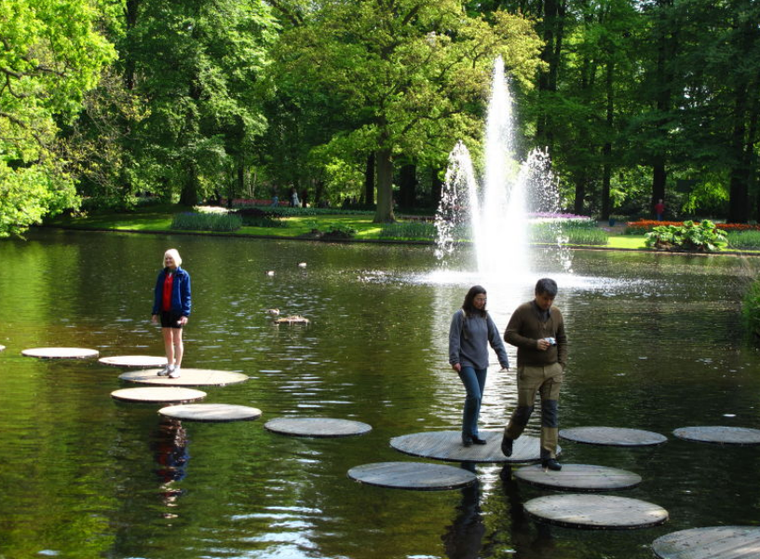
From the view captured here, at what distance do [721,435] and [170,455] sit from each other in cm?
571

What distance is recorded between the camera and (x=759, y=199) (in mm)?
65250

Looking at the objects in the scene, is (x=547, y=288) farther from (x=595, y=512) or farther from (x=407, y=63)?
(x=407, y=63)

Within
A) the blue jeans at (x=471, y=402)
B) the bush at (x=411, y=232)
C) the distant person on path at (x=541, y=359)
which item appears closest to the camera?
the distant person on path at (x=541, y=359)

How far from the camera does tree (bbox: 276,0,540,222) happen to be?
170 feet

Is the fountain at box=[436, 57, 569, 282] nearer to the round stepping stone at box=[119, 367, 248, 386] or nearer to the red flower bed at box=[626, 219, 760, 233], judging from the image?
the red flower bed at box=[626, 219, 760, 233]

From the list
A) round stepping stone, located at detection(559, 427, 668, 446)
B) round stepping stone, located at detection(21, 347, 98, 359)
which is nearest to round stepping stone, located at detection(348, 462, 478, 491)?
round stepping stone, located at detection(559, 427, 668, 446)

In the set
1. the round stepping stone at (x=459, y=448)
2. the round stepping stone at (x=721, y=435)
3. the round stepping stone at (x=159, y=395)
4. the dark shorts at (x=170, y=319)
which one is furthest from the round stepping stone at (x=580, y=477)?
the dark shorts at (x=170, y=319)

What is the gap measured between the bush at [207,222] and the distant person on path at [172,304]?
41317 mm

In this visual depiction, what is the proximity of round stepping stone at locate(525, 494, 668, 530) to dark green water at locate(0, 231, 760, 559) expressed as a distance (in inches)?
5.2

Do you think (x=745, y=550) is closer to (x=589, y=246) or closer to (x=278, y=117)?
(x=589, y=246)

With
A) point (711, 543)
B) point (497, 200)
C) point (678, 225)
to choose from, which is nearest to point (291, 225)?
point (497, 200)

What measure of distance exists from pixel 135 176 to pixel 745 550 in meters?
53.1

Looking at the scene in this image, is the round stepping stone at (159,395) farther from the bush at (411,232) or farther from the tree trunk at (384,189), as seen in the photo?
the tree trunk at (384,189)

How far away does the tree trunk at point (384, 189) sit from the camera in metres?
55.3
